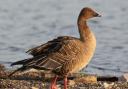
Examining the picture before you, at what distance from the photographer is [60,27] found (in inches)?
903

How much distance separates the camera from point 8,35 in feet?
70.2

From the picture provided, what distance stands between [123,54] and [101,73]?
268 centimetres

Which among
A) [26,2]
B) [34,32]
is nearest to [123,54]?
[34,32]

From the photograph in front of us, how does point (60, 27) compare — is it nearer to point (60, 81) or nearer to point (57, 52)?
point (60, 81)

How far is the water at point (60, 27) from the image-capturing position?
59.2 ft

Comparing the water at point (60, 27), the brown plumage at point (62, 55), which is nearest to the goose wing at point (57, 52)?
the brown plumage at point (62, 55)

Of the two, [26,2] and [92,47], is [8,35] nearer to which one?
[26,2]

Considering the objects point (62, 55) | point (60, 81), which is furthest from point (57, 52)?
point (60, 81)

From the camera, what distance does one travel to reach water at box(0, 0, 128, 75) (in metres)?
18.0

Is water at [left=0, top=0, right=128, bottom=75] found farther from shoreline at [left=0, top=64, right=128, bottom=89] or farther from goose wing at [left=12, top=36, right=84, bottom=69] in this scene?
goose wing at [left=12, top=36, right=84, bottom=69]

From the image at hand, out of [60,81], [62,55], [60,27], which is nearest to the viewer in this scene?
[62,55]

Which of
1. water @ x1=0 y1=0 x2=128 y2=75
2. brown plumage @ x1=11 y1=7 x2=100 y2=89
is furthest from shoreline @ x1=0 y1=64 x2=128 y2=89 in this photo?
water @ x1=0 y1=0 x2=128 y2=75

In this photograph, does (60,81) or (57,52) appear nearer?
(57,52)

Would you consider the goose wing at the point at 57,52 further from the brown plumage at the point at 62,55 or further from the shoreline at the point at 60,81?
the shoreline at the point at 60,81
